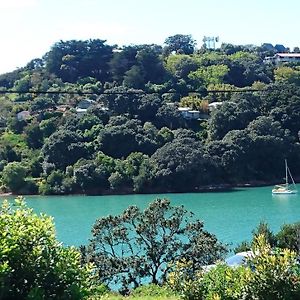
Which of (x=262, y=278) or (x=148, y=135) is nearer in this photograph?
(x=262, y=278)

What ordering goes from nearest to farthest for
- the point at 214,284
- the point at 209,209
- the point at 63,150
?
the point at 214,284, the point at 209,209, the point at 63,150

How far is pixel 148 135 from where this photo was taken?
33.0 metres

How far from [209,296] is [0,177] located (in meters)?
28.7

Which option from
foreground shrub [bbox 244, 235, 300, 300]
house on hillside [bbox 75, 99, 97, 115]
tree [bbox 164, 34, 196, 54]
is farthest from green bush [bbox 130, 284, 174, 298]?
tree [bbox 164, 34, 196, 54]

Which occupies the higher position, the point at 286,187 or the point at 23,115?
the point at 23,115

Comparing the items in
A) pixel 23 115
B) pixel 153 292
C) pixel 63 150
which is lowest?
pixel 153 292

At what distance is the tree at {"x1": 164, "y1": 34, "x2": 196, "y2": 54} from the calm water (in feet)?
91.0

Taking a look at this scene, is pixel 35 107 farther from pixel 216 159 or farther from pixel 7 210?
pixel 7 210


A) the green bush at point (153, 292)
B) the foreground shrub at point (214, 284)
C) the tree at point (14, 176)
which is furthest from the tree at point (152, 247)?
the tree at point (14, 176)

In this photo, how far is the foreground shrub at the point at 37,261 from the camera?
11.4 ft

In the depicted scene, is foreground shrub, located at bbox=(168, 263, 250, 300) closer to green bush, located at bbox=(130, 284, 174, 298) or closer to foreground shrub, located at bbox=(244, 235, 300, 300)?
foreground shrub, located at bbox=(244, 235, 300, 300)

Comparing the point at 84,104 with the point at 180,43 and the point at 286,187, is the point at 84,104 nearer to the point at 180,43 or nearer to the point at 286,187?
the point at 286,187

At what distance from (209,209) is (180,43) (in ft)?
114

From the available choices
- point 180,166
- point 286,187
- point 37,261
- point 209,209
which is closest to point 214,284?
point 37,261
